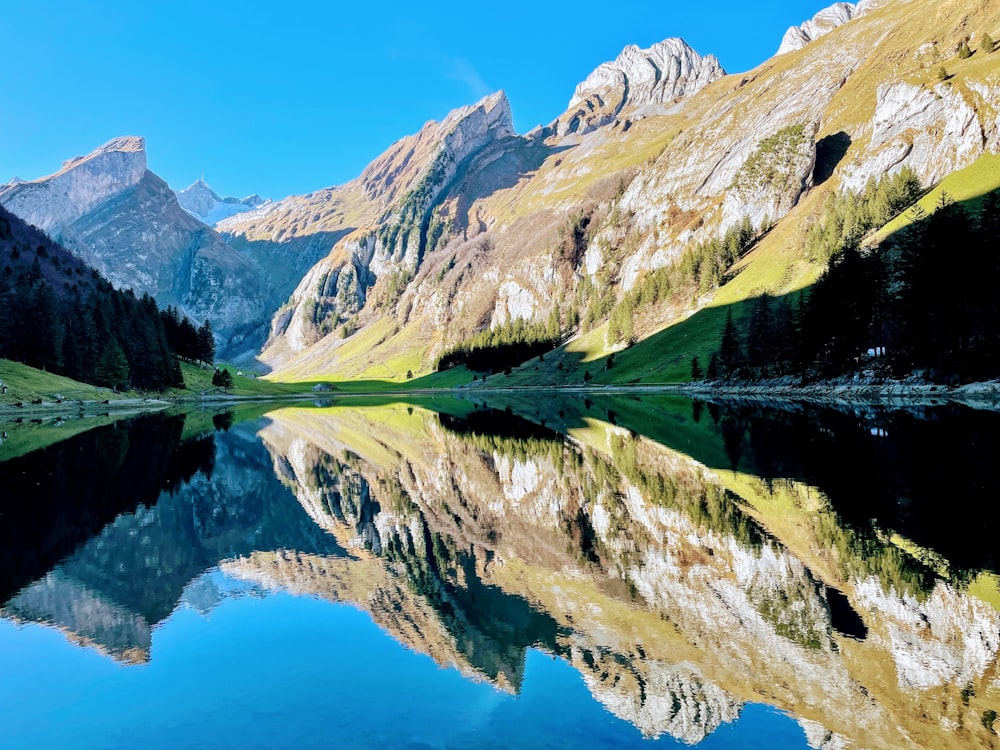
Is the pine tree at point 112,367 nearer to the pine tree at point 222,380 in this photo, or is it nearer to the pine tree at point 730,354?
the pine tree at point 222,380

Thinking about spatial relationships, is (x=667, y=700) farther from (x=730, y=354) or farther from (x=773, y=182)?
(x=773, y=182)

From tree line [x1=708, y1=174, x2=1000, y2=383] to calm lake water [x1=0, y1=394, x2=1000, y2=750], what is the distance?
40675mm

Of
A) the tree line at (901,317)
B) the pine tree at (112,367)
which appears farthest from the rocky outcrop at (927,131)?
the pine tree at (112,367)

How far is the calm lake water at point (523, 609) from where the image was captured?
416 inches

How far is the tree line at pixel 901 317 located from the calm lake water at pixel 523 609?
40675mm

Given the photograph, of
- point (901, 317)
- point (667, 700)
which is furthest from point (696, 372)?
point (667, 700)

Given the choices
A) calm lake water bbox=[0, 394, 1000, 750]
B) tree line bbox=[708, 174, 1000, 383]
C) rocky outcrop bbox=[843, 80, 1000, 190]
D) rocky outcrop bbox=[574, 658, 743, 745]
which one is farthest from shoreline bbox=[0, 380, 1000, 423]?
rocky outcrop bbox=[843, 80, 1000, 190]

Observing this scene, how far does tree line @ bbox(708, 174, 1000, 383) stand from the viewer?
64688 millimetres

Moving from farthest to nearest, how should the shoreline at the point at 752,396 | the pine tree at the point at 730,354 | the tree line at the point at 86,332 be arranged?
the pine tree at the point at 730,354 < the tree line at the point at 86,332 < the shoreline at the point at 752,396

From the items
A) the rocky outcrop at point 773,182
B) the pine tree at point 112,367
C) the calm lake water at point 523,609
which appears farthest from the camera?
the rocky outcrop at point 773,182

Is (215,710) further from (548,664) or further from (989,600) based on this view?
(989,600)

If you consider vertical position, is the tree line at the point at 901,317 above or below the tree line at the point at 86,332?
below

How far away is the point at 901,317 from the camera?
7462 cm

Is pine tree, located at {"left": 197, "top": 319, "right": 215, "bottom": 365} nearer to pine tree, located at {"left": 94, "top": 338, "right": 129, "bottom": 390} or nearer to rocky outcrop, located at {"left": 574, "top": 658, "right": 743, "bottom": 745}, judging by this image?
pine tree, located at {"left": 94, "top": 338, "right": 129, "bottom": 390}
